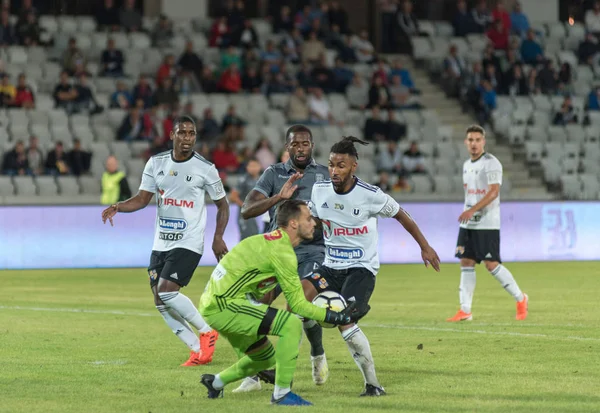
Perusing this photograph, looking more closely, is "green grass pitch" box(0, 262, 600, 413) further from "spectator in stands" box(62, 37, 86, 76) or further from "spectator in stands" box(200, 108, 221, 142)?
"spectator in stands" box(62, 37, 86, 76)

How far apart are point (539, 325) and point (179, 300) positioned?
4389 mm

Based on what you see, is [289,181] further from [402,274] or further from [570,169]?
[570,169]

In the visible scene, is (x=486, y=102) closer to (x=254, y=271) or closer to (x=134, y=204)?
(x=134, y=204)

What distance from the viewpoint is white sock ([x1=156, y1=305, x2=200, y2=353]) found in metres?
9.92

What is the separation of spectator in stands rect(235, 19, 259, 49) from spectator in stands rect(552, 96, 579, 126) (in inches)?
308

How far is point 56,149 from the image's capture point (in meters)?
22.8

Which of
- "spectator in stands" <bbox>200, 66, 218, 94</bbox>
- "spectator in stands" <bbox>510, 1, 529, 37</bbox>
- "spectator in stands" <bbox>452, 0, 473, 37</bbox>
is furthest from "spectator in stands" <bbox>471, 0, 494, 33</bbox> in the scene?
"spectator in stands" <bbox>200, 66, 218, 94</bbox>

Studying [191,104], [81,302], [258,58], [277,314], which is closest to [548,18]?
[258,58]

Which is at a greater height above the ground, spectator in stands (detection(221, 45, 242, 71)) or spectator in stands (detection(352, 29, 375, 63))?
spectator in stands (detection(352, 29, 375, 63))

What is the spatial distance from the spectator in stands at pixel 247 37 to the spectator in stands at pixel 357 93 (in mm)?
2515

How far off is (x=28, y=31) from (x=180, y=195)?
17378 mm

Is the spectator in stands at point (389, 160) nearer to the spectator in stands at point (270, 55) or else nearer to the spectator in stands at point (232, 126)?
the spectator in stands at point (232, 126)

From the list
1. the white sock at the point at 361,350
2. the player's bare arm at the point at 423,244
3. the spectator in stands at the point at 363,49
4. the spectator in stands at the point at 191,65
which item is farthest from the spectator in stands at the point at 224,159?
the white sock at the point at 361,350

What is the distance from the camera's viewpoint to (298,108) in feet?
87.2
